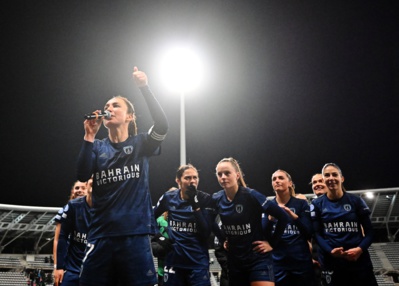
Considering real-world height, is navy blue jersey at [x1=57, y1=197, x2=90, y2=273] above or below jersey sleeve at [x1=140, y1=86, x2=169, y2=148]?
below

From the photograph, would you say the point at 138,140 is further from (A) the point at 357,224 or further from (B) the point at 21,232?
(B) the point at 21,232

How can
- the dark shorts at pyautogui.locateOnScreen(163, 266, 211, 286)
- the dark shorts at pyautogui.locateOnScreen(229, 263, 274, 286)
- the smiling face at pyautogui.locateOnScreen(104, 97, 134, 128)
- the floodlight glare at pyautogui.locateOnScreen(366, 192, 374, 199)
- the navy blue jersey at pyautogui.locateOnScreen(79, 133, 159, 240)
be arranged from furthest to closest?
the floodlight glare at pyautogui.locateOnScreen(366, 192, 374, 199) < the dark shorts at pyautogui.locateOnScreen(163, 266, 211, 286) < the dark shorts at pyautogui.locateOnScreen(229, 263, 274, 286) < the smiling face at pyautogui.locateOnScreen(104, 97, 134, 128) < the navy blue jersey at pyautogui.locateOnScreen(79, 133, 159, 240)

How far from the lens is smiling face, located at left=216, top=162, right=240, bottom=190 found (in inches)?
198

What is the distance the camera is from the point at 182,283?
17.3 feet

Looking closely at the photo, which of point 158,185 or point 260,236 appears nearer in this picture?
point 260,236

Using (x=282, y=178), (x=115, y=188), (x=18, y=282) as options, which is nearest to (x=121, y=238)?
(x=115, y=188)

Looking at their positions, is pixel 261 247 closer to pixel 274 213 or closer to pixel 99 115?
pixel 274 213

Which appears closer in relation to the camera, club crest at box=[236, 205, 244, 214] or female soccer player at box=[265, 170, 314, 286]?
club crest at box=[236, 205, 244, 214]

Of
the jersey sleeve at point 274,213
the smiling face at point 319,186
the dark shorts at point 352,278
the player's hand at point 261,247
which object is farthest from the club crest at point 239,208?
the smiling face at point 319,186

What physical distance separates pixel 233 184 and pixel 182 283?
1624mm

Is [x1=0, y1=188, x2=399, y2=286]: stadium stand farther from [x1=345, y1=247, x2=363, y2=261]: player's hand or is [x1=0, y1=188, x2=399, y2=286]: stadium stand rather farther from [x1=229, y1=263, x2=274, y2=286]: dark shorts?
[x1=229, y1=263, x2=274, y2=286]: dark shorts

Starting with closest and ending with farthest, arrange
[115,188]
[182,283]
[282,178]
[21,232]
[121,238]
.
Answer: [121,238] → [115,188] → [182,283] → [282,178] → [21,232]

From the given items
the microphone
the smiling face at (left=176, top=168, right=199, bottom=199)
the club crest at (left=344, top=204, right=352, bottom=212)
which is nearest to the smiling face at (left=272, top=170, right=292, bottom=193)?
the club crest at (left=344, top=204, right=352, bottom=212)

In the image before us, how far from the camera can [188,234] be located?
553 cm
